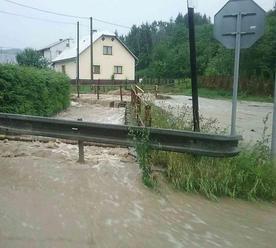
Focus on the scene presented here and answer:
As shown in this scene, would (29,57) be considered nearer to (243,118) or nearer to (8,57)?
(8,57)

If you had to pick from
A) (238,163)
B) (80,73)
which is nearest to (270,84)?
(80,73)

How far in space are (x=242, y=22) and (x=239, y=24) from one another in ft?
0.22

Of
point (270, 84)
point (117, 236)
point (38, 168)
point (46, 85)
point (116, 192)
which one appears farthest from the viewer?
point (270, 84)

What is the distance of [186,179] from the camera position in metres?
7.16

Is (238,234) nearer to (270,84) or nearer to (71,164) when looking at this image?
(71,164)

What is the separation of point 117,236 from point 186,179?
2.36 metres

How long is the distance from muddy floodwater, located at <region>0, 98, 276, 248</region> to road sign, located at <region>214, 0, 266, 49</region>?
2690mm

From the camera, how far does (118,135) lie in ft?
26.1

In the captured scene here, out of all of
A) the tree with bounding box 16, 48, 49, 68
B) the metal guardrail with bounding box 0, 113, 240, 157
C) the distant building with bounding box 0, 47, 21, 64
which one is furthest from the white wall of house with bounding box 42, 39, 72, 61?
the metal guardrail with bounding box 0, 113, 240, 157

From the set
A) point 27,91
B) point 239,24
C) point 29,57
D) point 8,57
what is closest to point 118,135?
point 239,24

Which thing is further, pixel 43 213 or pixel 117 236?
pixel 43 213

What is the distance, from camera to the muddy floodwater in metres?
5.00

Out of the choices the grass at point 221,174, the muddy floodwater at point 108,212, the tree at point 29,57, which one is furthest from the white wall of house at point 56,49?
the grass at point 221,174

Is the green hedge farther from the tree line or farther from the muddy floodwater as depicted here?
the tree line
